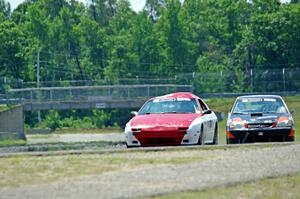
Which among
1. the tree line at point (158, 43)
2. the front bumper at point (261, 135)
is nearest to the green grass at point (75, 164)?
the front bumper at point (261, 135)

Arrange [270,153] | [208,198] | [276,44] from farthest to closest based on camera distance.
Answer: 1. [276,44]
2. [270,153]
3. [208,198]

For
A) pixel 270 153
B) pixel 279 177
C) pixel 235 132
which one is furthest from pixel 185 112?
pixel 279 177

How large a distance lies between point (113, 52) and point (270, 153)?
9210cm

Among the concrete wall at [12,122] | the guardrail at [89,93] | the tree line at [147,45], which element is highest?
the tree line at [147,45]

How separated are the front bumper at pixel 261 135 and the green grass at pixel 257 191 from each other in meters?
9.68

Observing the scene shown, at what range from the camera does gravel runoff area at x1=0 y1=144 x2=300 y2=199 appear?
11.3 metres

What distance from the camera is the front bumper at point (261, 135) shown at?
2241cm

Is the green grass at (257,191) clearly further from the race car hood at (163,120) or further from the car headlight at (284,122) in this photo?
the car headlight at (284,122)

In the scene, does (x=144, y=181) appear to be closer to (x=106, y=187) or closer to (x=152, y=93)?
(x=106, y=187)

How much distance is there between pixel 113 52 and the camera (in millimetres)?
107812

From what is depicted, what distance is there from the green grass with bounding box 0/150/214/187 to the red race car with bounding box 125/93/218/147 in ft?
13.0

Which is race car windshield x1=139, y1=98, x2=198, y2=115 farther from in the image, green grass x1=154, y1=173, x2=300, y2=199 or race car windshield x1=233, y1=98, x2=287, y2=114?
green grass x1=154, y1=173, x2=300, y2=199

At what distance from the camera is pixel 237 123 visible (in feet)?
74.5

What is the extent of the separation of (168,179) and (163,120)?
8.69 m
